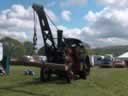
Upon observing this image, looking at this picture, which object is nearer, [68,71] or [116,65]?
[68,71]

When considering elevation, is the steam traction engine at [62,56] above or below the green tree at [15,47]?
below

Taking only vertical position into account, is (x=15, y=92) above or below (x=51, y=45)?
below

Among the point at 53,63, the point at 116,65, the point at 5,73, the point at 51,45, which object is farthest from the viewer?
the point at 116,65

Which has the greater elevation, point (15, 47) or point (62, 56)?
point (15, 47)

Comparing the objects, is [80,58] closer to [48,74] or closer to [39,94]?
[48,74]

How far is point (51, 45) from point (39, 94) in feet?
41.9

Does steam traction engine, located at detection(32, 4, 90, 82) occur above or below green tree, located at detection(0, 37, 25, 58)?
below

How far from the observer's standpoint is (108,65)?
69.9 metres

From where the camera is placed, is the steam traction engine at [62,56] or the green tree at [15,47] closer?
the steam traction engine at [62,56]

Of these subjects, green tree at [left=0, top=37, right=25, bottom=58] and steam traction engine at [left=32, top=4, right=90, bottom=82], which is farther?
green tree at [left=0, top=37, right=25, bottom=58]

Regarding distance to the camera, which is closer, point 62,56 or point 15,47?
point 62,56

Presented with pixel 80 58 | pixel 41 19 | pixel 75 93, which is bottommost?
pixel 75 93

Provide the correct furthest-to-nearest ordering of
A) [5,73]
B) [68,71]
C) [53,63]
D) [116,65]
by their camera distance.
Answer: [116,65], [5,73], [53,63], [68,71]

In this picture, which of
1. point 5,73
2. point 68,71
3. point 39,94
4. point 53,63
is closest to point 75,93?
point 39,94
